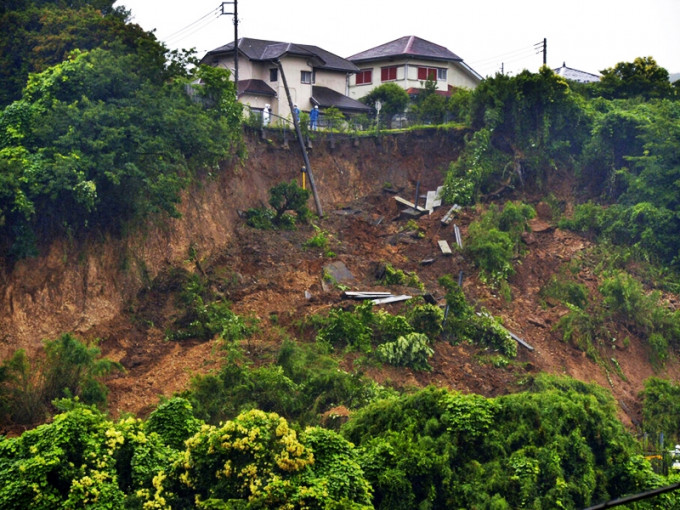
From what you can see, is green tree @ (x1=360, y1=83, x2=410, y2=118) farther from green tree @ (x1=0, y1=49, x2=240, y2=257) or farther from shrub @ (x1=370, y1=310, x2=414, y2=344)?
shrub @ (x1=370, y1=310, x2=414, y2=344)

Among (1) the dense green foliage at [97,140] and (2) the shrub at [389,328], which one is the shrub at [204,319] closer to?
(1) the dense green foliage at [97,140]

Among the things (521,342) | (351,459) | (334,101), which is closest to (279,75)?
(334,101)

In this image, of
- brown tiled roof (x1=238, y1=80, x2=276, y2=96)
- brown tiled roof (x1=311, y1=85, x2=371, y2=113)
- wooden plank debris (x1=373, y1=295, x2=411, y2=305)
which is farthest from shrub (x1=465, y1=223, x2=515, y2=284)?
brown tiled roof (x1=238, y1=80, x2=276, y2=96)

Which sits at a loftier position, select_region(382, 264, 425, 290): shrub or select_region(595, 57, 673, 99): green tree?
select_region(595, 57, 673, 99): green tree

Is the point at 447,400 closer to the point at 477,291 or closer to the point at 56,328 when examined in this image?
the point at 56,328

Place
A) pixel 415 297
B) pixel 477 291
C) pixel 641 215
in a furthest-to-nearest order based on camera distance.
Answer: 1. pixel 641 215
2. pixel 477 291
3. pixel 415 297

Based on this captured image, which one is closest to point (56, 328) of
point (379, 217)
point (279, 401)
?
point (279, 401)
